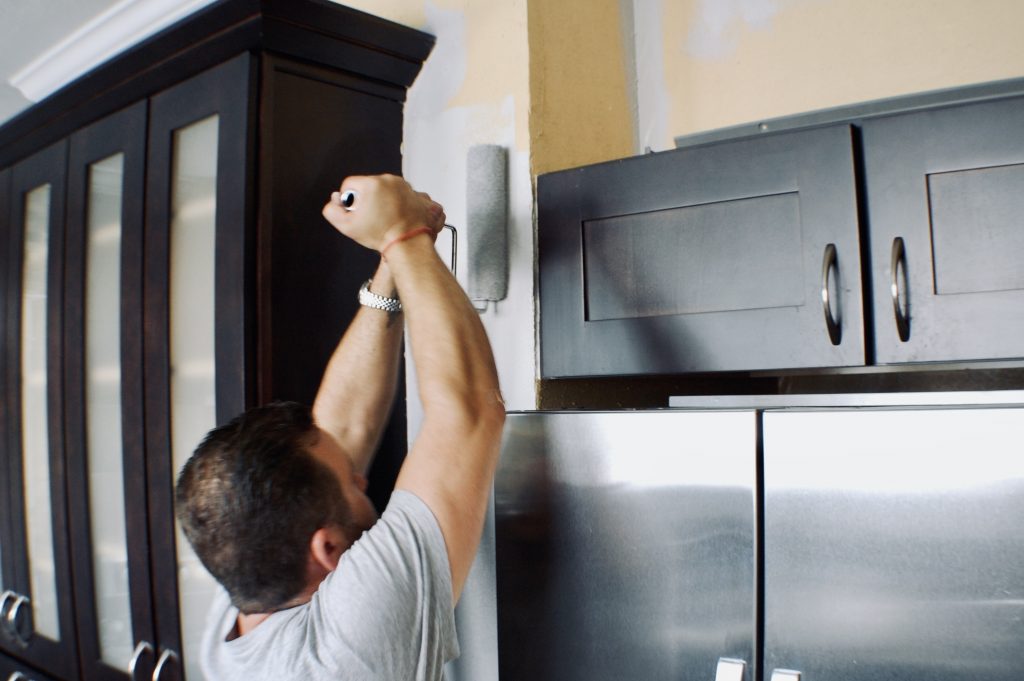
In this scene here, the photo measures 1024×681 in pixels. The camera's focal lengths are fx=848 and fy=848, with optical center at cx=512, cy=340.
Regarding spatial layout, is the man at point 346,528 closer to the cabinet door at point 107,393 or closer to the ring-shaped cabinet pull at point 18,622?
the cabinet door at point 107,393

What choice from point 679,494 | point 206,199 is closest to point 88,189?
point 206,199

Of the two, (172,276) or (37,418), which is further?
(37,418)

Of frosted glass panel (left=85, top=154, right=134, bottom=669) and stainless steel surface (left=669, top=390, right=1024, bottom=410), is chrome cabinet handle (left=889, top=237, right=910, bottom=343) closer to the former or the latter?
stainless steel surface (left=669, top=390, right=1024, bottom=410)

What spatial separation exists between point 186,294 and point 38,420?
649 millimetres

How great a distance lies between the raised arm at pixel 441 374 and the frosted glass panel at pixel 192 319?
41 centimetres

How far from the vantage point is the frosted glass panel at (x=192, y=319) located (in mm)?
1387

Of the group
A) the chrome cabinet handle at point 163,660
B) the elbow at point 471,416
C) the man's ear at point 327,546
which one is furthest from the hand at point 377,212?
the chrome cabinet handle at point 163,660

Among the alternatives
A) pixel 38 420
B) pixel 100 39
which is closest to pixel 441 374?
pixel 38 420

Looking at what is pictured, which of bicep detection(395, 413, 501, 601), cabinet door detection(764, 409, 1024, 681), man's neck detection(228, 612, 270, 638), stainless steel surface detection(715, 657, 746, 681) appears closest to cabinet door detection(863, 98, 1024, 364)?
cabinet door detection(764, 409, 1024, 681)

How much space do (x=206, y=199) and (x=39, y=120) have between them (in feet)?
2.11

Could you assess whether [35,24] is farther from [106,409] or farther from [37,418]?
[106,409]

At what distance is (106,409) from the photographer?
1607mm

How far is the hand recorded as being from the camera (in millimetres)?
1069

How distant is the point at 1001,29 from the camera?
4.32 ft
